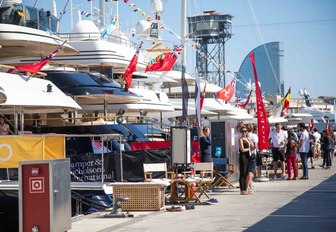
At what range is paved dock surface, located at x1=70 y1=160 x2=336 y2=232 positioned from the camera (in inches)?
533

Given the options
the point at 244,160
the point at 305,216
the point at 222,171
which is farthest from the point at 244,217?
the point at 222,171

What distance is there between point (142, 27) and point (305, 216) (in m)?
36.7

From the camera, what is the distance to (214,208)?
55.1ft

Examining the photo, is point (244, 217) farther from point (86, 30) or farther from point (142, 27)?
point (142, 27)

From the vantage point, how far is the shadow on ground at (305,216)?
13.2 m

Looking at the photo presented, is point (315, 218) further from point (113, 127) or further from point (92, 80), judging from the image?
point (92, 80)

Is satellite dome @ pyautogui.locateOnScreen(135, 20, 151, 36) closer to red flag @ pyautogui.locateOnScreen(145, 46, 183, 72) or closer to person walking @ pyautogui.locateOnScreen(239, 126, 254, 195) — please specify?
red flag @ pyautogui.locateOnScreen(145, 46, 183, 72)

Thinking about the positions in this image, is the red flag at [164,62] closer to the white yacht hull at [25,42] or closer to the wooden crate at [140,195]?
the white yacht hull at [25,42]

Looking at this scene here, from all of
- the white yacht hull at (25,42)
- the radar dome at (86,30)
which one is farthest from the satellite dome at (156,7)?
the white yacht hull at (25,42)

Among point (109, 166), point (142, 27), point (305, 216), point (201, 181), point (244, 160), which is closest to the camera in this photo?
point (305, 216)

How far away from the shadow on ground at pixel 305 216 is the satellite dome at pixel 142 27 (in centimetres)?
3176

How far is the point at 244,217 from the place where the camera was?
14852mm

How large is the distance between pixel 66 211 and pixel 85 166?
626 cm

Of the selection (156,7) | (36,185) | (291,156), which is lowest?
(36,185)
